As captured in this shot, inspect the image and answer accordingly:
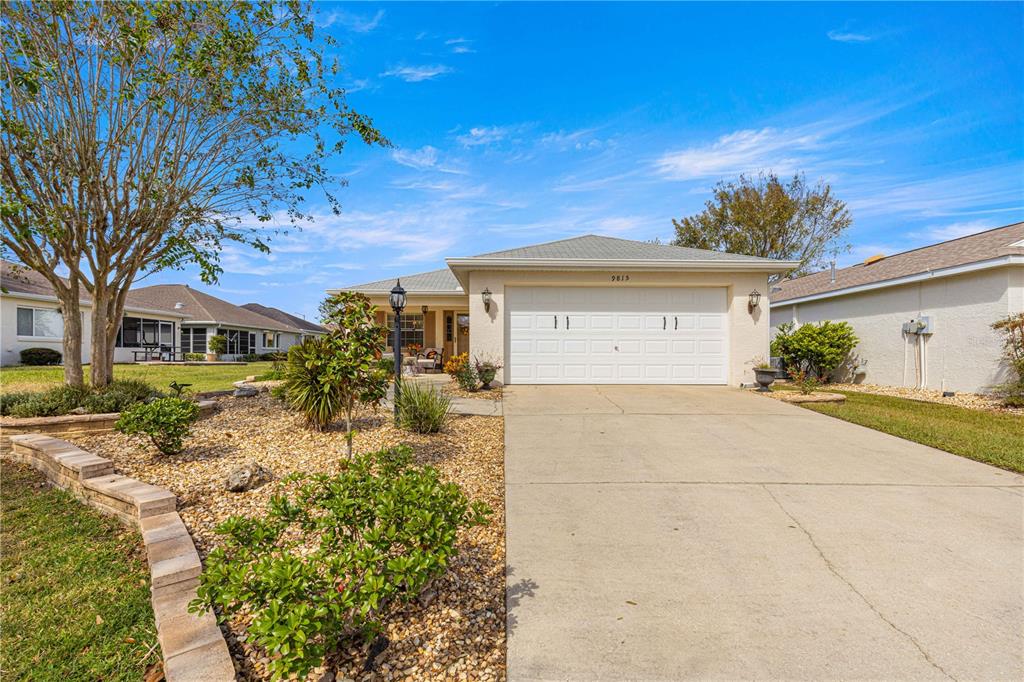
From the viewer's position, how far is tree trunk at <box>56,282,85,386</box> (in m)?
6.16

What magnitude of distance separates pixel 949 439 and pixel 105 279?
12159 mm

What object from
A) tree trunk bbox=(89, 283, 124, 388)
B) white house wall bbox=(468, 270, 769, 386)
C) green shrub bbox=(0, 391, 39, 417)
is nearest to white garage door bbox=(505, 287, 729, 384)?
white house wall bbox=(468, 270, 769, 386)

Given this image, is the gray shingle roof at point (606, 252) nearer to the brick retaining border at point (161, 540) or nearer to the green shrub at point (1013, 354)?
the green shrub at point (1013, 354)

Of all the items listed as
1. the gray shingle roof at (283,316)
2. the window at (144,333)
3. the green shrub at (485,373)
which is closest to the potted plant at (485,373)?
the green shrub at (485,373)

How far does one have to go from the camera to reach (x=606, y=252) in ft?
37.8

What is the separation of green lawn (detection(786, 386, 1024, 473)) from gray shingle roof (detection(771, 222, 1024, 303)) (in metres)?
3.71

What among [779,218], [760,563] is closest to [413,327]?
[760,563]

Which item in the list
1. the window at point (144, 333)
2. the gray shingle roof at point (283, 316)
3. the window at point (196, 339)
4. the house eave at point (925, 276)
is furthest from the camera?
the gray shingle roof at point (283, 316)

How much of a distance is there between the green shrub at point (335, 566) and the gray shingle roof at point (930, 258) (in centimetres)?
1260

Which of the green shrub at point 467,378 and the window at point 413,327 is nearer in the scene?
the green shrub at point 467,378

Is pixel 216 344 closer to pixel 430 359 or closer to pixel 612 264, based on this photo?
pixel 430 359

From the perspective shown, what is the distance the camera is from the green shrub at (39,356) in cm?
1587

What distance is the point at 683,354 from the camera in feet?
35.4

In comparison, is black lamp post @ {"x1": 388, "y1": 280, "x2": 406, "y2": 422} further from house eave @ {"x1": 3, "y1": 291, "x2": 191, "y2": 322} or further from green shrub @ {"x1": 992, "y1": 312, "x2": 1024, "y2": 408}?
house eave @ {"x1": 3, "y1": 291, "x2": 191, "y2": 322}
